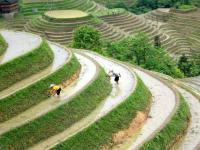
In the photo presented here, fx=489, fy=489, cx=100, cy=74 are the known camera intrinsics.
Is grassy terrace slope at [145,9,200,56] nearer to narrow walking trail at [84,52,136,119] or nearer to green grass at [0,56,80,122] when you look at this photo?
narrow walking trail at [84,52,136,119]

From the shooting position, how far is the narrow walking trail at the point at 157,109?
2284 centimetres

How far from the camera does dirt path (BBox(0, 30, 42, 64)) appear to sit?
25.6 meters

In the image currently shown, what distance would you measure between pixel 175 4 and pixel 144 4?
6.16 meters

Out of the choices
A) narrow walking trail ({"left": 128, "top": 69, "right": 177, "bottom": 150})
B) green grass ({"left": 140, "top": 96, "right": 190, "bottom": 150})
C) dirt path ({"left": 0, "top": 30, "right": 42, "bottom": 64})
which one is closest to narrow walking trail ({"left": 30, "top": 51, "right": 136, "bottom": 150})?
narrow walking trail ({"left": 128, "top": 69, "right": 177, "bottom": 150})

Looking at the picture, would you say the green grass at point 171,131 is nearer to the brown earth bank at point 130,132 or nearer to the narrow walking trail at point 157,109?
the narrow walking trail at point 157,109

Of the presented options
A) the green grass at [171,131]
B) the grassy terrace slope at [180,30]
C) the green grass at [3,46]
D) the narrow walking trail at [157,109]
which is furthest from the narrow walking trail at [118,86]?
the grassy terrace slope at [180,30]

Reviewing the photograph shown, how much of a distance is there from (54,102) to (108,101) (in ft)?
10.5

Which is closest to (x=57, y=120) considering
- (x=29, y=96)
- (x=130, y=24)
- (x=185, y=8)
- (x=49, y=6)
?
(x=29, y=96)

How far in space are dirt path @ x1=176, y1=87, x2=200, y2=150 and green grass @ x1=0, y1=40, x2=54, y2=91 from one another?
8.22 metres

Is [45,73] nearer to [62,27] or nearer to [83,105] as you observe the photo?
[83,105]

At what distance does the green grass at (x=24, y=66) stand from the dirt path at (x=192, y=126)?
822 cm

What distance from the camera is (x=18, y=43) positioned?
29.1 meters

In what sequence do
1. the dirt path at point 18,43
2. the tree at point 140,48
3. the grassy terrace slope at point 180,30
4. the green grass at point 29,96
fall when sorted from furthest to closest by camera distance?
the grassy terrace slope at point 180,30 → the tree at point 140,48 → the dirt path at point 18,43 → the green grass at point 29,96

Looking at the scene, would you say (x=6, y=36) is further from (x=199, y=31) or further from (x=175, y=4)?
(x=175, y=4)
